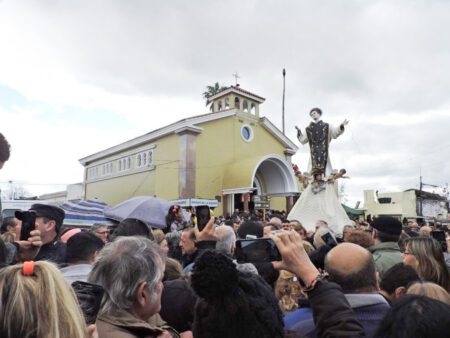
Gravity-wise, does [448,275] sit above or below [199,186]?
below

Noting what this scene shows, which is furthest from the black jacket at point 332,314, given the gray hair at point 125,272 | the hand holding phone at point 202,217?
the hand holding phone at point 202,217

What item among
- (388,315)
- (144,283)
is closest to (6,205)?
(144,283)

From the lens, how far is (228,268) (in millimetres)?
1761

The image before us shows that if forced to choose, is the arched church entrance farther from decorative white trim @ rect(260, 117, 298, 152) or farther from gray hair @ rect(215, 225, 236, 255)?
gray hair @ rect(215, 225, 236, 255)

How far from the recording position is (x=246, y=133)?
84.4 ft

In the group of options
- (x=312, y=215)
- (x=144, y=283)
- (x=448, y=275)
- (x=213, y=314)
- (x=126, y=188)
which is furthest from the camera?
(x=126, y=188)

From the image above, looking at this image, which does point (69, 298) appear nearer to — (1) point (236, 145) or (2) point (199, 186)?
(2) point (199, 186)

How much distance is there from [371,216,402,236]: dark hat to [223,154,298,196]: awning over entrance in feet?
54.8

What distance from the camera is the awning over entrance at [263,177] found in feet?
72.6

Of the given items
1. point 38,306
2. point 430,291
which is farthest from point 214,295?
point 430,291

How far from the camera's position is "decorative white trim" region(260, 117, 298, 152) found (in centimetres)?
2652

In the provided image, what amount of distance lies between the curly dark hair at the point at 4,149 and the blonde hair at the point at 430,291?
3141 mm

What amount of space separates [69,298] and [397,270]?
241cm

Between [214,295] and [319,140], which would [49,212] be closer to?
[214,295]
